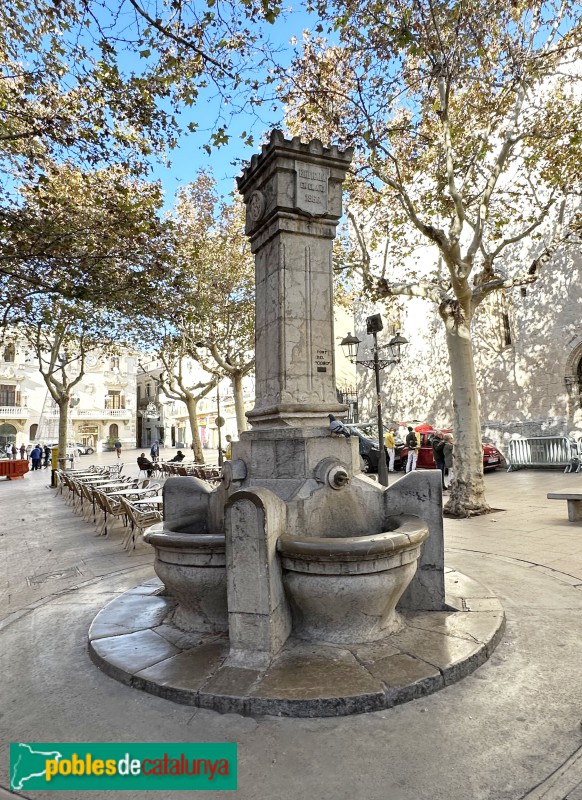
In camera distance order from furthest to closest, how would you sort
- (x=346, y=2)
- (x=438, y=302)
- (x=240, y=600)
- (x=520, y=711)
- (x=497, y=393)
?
(x=497, y=393) < (x=438, y=302) < (x=346, y=2) < (x=240, y=600) < (x=520, y=711)

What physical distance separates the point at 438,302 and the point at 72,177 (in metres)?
7.99

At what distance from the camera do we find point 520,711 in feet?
8.73

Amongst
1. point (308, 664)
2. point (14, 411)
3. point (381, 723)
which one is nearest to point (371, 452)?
point (308, 664)

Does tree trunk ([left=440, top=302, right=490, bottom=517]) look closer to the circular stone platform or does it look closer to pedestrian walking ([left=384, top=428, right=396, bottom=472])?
the circular stone platform

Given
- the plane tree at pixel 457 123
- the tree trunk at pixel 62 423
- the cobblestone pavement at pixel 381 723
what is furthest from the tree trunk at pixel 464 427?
the tree trunk at pixel 62 423

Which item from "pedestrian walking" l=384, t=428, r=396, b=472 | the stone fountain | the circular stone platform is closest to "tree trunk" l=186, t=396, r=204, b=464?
"pedestrian walking" l=384, t=428, r=396, b=472

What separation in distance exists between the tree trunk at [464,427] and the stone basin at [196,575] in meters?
6.60

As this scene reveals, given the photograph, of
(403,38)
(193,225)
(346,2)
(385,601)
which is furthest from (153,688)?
(193,225)

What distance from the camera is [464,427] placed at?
923cm

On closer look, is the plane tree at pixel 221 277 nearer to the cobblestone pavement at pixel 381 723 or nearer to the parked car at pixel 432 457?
the parked car at pixel 432 457

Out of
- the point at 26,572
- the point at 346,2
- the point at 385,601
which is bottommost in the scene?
the point at 26,572

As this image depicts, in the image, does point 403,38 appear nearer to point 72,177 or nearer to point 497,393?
point 72,177

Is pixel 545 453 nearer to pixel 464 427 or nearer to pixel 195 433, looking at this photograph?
pixel 464 427

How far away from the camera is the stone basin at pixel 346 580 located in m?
3.18
